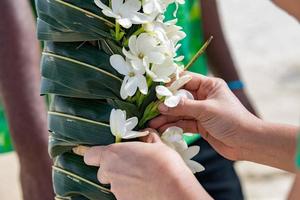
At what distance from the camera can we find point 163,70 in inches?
50.6

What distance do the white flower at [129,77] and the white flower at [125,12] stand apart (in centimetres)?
→ 6

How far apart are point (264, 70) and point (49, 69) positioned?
3683 millimetres

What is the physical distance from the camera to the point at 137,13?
4.07ft

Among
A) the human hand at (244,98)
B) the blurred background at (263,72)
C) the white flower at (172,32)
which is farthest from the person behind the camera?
the blurred background at (263,72)

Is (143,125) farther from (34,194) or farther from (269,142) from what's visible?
(34,194)

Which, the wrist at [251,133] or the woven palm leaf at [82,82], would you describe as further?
the wrist at [251,133]

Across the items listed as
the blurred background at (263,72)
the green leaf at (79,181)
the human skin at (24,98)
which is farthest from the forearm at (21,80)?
the blurred background at (263,72)

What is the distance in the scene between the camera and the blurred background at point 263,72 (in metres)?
3.56

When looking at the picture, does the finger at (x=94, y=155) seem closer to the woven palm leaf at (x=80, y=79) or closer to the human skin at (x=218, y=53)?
the woven palm leaf at (x=80, y=79)

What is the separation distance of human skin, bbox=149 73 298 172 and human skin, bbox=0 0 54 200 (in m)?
0.40

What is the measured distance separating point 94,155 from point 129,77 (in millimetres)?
145

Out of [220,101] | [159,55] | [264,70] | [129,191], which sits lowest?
[264,70]

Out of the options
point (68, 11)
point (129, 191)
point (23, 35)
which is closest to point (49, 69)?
point (68, 11)

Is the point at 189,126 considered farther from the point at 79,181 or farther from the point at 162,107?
the point at 79,181
